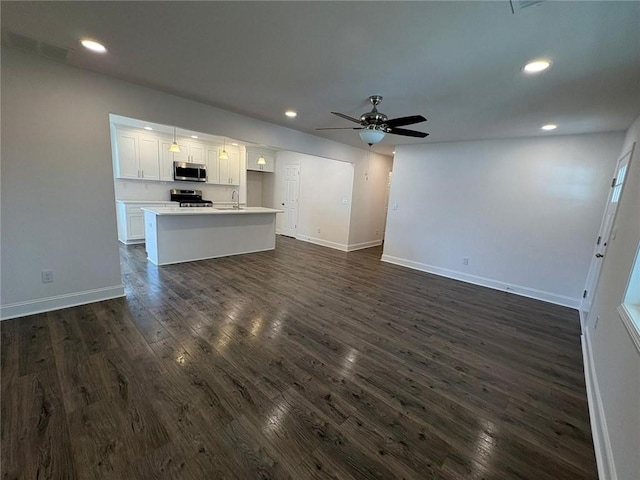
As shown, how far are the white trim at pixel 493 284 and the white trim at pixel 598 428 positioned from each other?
6.24 feet

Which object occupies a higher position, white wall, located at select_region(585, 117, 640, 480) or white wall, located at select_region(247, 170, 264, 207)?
white wall, located at select_region(247, 170, 264, 207)

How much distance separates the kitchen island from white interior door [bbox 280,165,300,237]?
1.96m

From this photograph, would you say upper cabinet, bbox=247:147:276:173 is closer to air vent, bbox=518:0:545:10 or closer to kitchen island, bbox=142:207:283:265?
kitchen island, bbox=142:207:283:265

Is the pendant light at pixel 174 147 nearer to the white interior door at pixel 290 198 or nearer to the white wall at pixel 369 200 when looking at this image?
the white interior door at pixel 290 198

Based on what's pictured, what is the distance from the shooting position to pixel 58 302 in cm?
296

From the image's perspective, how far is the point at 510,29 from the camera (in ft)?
5.41

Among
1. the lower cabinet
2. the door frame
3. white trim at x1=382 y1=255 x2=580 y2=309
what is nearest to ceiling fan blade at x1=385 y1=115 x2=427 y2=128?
white trim at x1=382 y1=255 x2=580 y2=309

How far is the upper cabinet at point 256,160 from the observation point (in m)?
8.12

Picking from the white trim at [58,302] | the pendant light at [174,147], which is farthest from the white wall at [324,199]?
the white trim at [58,302]

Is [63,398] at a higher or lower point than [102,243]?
lower

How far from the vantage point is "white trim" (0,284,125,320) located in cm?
271

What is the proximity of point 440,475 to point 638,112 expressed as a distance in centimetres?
399

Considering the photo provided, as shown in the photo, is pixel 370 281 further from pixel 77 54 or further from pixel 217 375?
pixel 77 54

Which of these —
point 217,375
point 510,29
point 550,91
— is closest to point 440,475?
point 217,375
